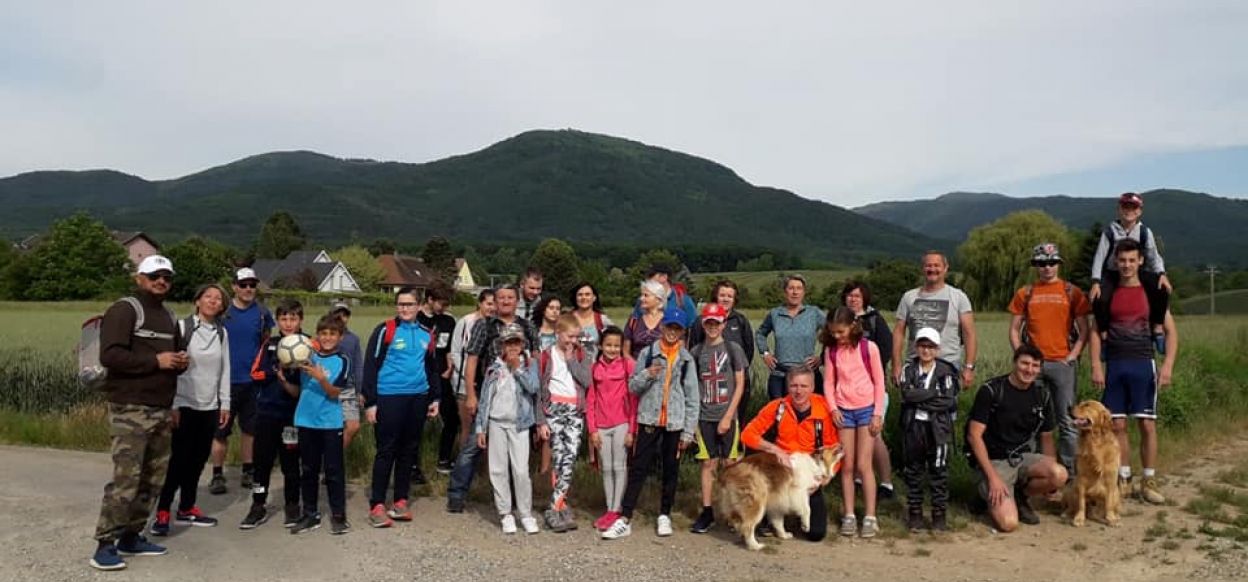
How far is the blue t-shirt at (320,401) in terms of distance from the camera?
20.6ft

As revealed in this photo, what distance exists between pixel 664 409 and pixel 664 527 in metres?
→ 0.91

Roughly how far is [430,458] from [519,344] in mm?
2526

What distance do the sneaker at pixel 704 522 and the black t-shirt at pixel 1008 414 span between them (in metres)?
2.32

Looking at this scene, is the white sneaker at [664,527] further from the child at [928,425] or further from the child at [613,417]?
the child at [928,425]

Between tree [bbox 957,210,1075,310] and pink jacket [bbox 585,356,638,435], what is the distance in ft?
141

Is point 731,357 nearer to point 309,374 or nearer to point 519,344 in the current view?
point 519,344

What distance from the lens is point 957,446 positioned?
8.32 metres

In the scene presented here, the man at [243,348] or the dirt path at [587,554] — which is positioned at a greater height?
the man at [243,348]

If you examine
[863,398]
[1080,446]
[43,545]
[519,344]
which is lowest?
[43,545]

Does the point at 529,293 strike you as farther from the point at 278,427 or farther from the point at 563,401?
the point at 278,427

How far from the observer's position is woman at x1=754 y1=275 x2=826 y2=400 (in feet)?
23.3

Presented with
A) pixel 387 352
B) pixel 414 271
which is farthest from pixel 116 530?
pixel 414 271

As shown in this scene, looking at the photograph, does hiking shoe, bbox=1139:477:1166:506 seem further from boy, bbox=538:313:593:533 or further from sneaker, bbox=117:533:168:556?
sneaker, bbox=117:533:168:556

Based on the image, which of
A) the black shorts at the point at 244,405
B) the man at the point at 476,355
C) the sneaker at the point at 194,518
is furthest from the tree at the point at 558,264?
the sneaker at the point at 194,518
